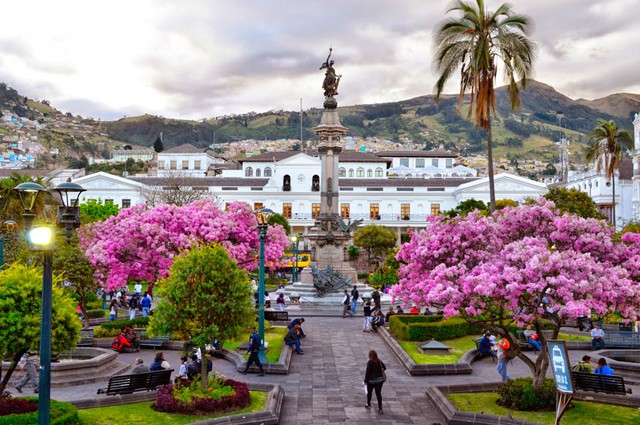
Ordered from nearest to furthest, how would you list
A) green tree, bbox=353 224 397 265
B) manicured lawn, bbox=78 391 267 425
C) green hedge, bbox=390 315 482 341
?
manicured lawn, bbox=78 391 267 425
green hedge, bbox=390 315 482 341
green tree, bbox=353 224 397 265

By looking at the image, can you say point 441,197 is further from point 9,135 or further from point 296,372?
point 9,135

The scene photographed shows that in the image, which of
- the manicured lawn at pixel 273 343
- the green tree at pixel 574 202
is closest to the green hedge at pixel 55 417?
the manicured lawn at pixel 273 343

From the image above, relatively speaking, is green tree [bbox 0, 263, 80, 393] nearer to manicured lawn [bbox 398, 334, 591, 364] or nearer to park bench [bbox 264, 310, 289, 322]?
manicured lawn [bbox 398, 334, 591, 364]

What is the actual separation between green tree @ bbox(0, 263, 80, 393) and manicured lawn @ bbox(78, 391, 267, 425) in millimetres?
1566

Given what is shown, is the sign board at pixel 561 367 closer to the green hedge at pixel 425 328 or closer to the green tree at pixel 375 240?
the green hedge at pixel 425 328

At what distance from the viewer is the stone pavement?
1337 cm

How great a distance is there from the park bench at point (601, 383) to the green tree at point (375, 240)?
47451mm

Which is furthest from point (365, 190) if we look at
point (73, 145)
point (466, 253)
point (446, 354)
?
point (73, 145)

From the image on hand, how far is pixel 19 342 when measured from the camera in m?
11.4

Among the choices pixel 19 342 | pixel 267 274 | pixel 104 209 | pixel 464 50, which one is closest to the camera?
pixel 19 342

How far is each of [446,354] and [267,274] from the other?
1422 inches

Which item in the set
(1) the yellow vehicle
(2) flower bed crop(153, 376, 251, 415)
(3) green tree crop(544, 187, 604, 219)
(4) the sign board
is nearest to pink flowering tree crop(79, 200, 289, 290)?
(2) flower bed crop(153, 376, 251, 415)

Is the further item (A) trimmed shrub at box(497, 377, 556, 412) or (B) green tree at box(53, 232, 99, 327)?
(B) green tree at box(53, 232, 99, 327)

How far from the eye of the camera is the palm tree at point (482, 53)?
20.8 meters
